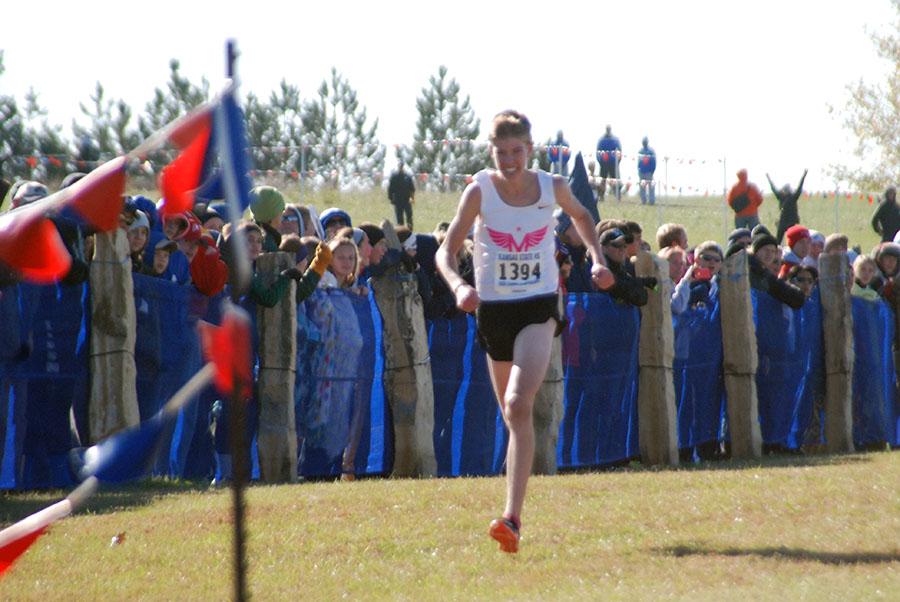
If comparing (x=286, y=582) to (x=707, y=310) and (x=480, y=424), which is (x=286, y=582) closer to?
(x=480, y=424)

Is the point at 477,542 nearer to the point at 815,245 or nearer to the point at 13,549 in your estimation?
the point at 13,549

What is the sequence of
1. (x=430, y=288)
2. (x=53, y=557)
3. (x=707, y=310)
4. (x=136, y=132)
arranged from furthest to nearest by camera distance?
(x=136, y=132)
(x=707, y=310)
(x=430, y=288)
(x=53, y=557)

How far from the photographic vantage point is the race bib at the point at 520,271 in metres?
8.01

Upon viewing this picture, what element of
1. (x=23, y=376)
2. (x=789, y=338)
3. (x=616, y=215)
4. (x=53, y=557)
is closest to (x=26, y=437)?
(x=23, y=376)

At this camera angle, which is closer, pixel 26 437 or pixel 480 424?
pixel 26 437

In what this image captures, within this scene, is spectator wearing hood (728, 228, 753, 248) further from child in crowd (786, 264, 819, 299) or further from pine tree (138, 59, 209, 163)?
pine tree (138, 59, 209, 163)

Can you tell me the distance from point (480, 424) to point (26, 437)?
3795 millimetres

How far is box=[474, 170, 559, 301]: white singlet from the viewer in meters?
8.00

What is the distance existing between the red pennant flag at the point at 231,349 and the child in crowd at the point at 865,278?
1305cm

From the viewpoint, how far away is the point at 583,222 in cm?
830

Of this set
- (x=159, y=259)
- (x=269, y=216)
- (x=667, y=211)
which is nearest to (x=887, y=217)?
(x=667, y=211)

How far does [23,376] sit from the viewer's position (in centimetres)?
991

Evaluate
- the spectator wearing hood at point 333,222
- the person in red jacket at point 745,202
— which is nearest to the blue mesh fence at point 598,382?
the spectator wearing hood at point 333,222

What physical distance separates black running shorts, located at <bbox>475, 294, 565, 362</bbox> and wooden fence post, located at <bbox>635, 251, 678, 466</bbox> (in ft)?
15.5
